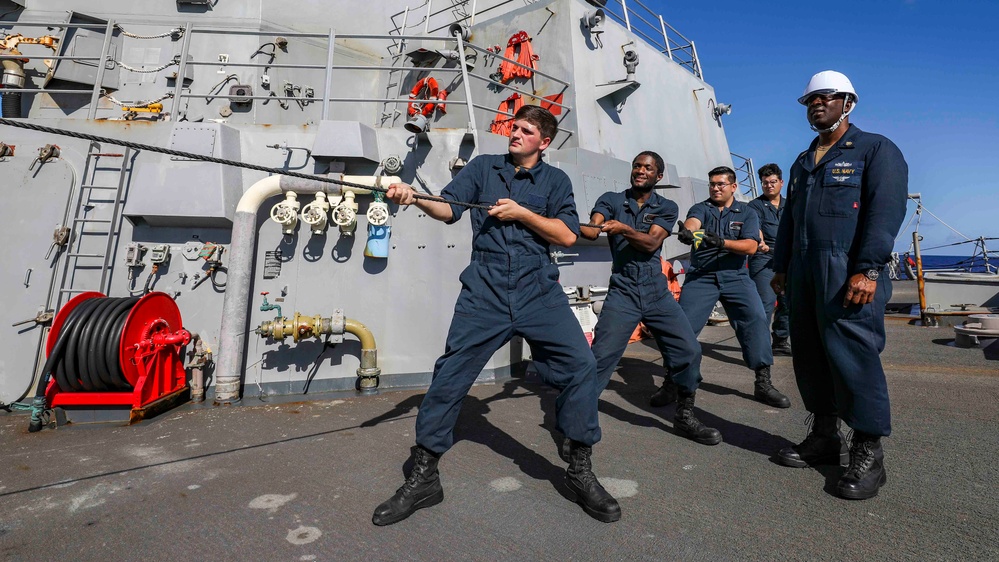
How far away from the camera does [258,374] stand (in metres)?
4.27

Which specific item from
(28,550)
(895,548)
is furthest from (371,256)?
(895,548)

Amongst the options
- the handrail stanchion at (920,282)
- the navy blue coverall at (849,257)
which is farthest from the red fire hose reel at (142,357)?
the handrail stanchion at (920,282)

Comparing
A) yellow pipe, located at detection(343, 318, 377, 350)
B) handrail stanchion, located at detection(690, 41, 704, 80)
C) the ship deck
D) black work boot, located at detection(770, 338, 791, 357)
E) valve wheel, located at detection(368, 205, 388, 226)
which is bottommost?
the ship deck

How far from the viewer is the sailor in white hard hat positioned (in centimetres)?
221

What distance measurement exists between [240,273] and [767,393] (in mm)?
4297

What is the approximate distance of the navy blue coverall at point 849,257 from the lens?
7.27 feet

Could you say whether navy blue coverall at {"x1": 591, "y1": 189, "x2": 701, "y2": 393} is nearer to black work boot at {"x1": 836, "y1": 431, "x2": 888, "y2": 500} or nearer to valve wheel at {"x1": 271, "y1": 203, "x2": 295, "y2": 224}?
black work boot at {"x1": 836, "y1": 431, "x2": 888, "y2": 500}

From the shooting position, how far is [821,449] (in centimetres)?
253

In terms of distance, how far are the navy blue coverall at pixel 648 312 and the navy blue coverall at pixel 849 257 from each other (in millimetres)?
684

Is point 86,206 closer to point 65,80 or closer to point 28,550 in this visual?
point 65,80

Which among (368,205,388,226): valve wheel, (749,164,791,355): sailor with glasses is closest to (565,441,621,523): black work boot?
(368,205,388,226): valve wheel

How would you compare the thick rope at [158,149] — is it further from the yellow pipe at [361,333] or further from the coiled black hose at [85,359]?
the yellow pipe at [361,333]

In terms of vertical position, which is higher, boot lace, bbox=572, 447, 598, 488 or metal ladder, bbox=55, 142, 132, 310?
metal ladder, bbox=55, 142, 132, 310

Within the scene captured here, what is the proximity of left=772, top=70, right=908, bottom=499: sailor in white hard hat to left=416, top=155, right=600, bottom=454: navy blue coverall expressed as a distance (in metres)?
1.17
